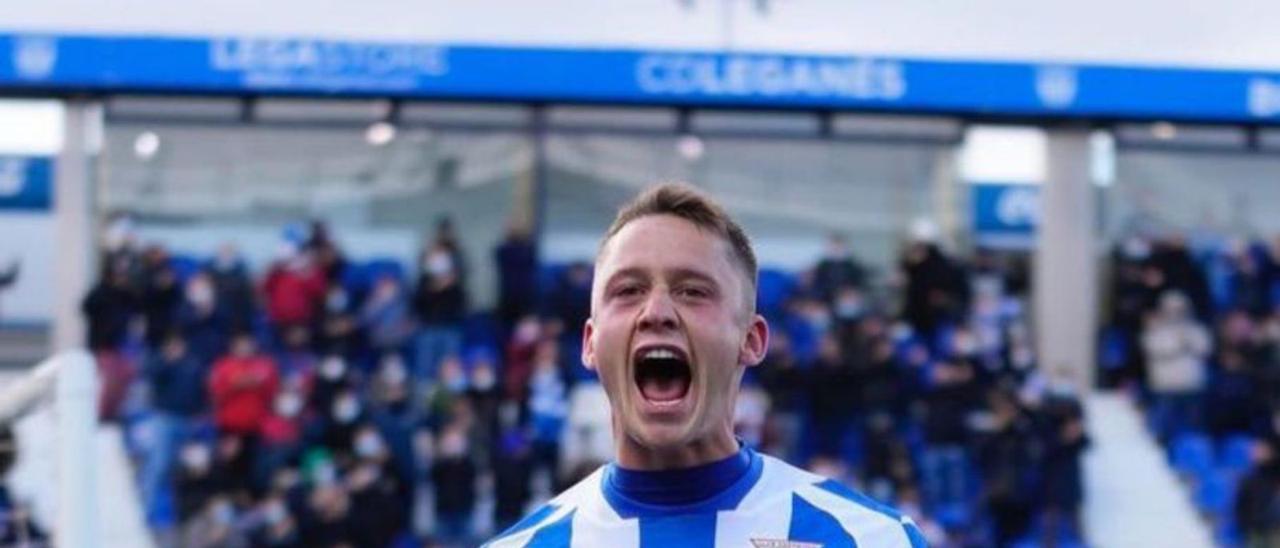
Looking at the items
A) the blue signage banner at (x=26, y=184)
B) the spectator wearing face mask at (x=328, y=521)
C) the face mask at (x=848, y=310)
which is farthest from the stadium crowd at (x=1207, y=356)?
the blue signage banner at (x=26, y=184)

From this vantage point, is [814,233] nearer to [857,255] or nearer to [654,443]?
[857,255]

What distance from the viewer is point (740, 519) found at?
3404 millimetres

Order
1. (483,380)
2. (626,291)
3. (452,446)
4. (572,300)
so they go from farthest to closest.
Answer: (572,300), (483,380), (452,446), (626,291)

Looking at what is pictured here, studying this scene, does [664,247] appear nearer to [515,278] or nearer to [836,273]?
[836,273]

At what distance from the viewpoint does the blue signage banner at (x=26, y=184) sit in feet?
60.5

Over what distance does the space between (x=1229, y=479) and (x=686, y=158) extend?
14.9 feet

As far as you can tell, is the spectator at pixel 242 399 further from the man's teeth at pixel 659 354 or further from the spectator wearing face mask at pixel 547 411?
the man's teeth at pixel 659 354

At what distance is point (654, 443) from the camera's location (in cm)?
328

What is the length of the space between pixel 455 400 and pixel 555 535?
12.1 meters

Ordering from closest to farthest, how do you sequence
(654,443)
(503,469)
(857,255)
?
1. (654,443)
2. (503,469)
3. (857,255)

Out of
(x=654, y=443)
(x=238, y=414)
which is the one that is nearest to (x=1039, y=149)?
(x=238, y=414)

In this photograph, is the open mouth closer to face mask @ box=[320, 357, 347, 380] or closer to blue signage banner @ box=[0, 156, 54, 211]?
face mask @ box=[320, 357, 347, 380]

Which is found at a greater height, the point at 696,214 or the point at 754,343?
the point at 696,214

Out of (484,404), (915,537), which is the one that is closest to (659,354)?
(915,537)
